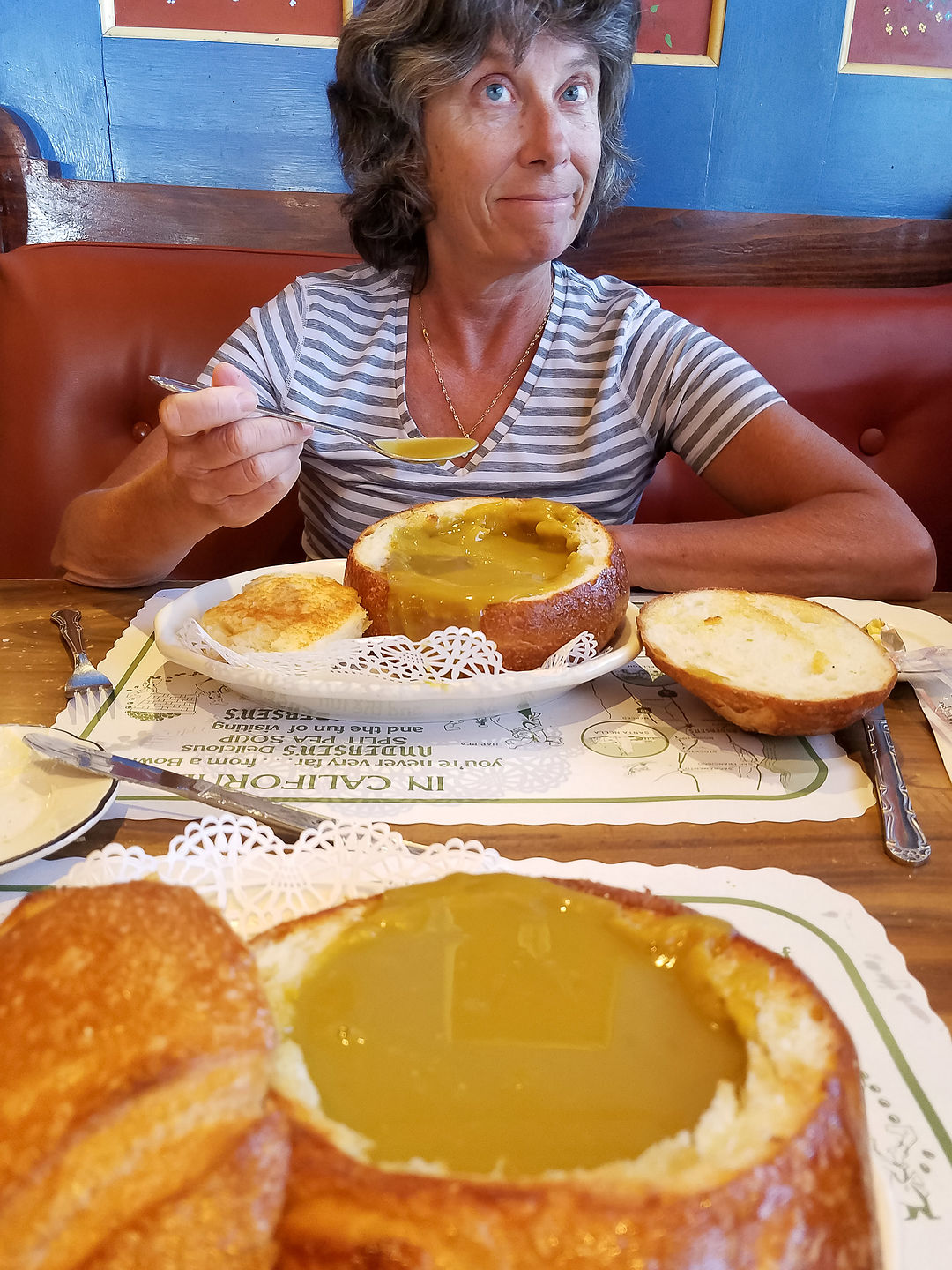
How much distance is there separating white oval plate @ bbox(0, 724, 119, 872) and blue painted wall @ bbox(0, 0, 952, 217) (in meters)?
1.90

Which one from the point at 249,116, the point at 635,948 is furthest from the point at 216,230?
the point at 635,948

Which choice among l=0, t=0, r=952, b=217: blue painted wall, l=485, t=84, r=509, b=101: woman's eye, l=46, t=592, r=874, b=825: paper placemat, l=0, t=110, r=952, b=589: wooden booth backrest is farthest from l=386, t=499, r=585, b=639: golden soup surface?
l=0, t=0, r=952, b=217: blue painted wall

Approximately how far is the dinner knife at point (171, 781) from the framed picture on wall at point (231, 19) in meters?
1.99

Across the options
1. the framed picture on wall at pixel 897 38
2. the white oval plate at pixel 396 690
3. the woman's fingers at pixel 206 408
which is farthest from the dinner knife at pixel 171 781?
the framed picture on wall at pixel 897 38

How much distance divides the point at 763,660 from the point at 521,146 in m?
1.00

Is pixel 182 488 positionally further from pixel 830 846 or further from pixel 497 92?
pixel 830 846

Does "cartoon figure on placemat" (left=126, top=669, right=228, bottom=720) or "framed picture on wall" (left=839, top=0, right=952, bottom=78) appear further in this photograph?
"framed picture on wall" (left=839, top=0, right=952, bottom=78)

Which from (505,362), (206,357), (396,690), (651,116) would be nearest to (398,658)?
(396,690)

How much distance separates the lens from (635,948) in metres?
0.50

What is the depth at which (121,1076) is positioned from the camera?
1.22 ft

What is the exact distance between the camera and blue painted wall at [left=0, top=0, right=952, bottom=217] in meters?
2.14

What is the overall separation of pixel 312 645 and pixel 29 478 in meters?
1.31

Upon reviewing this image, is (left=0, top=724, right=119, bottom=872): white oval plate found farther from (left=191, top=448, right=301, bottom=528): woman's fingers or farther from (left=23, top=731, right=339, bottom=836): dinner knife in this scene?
(left=191, top=448, right=301, bottom=528): woman's fingers

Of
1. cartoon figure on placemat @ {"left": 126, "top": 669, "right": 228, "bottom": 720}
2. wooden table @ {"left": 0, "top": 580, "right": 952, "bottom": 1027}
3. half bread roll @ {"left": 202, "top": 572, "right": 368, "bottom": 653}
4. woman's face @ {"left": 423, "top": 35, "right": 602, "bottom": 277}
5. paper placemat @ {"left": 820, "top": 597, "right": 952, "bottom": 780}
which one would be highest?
woman's face @ {"left": 423, "top": 35, "right": 602, "bottom": 277}
